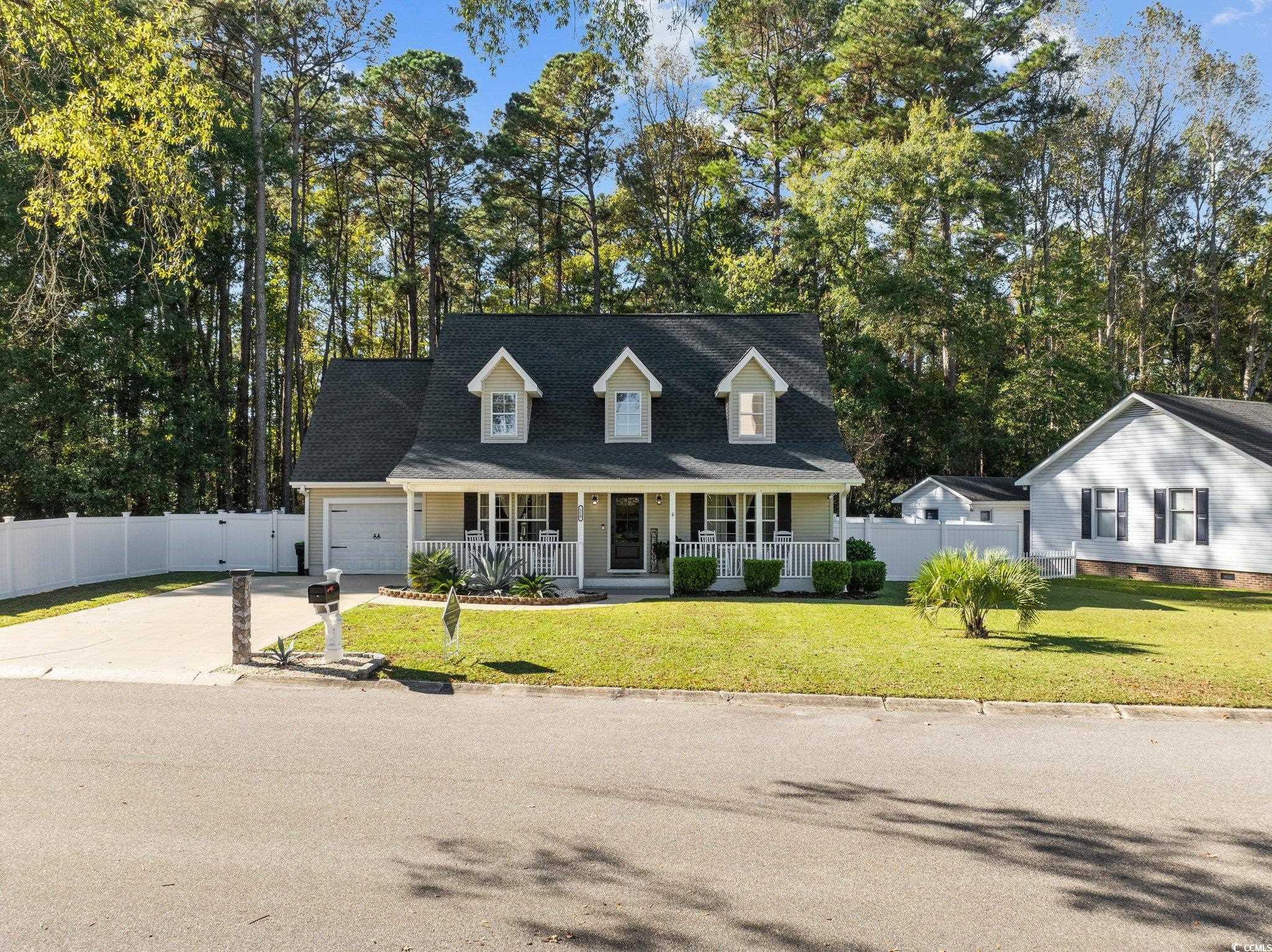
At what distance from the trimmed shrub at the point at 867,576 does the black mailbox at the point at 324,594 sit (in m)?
11.9

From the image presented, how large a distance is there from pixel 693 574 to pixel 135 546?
15199 mm

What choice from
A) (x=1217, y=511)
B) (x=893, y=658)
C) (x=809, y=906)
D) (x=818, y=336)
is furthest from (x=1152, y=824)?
(x=1217, y=511)

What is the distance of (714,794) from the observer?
5.88 m

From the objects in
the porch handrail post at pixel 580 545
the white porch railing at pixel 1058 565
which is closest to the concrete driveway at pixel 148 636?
the porch handrail post at pixel 580 545

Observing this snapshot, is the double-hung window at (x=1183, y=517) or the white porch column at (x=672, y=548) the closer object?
the white porch column at (x=672, y=548)

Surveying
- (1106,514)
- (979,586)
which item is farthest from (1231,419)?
(979,586)

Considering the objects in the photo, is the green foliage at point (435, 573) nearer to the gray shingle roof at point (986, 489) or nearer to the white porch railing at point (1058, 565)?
the white porch railing at point (1058, 565)

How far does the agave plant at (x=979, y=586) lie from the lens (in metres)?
11.4

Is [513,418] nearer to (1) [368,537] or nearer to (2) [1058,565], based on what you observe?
(1) [368,537]

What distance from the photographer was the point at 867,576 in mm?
17625

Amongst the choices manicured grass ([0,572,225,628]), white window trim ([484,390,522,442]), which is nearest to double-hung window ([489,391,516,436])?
white window trim ([484,390,522,442])

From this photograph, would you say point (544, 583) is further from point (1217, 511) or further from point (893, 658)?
point (1217, 511)

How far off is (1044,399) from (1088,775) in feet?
98.1

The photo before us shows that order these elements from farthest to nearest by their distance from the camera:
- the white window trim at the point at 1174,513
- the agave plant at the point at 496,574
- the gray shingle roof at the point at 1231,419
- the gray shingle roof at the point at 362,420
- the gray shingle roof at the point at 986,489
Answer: the gray shingle roof at the point at 986,489, the white window trim at the point at 1174,513, the gray shingle roof at the point at 362,420, the gray shingle roof at the point at 1231,419, the agave plant at the point at 496,574
